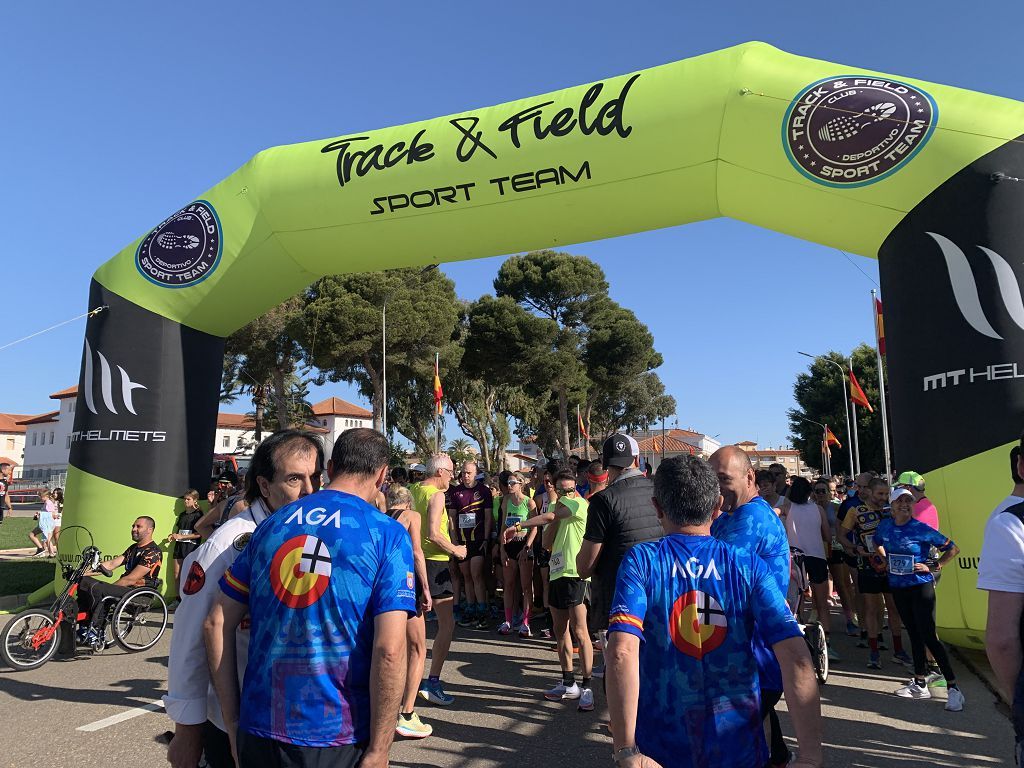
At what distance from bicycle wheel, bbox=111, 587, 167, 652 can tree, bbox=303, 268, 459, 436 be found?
19110 millimetres

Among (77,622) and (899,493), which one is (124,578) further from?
(899,493)

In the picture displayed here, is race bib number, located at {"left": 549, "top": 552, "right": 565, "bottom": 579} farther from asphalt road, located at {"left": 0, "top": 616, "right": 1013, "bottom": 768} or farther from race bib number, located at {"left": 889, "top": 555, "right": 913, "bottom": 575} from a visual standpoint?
race bib number, located at {"left": 889, "top": 555, "right": 913, "bottom": 575}

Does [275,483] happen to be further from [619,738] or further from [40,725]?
[40,725]

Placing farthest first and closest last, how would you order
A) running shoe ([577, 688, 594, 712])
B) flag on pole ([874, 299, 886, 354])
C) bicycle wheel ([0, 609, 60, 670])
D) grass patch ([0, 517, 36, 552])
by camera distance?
grass patch ([0, 517, 36, 552])
flag on pole ([874, 299, 886, 354])
bicycle wheel ([0, 609, 60, 670])
running shoe ([577, 688, 594, 712])

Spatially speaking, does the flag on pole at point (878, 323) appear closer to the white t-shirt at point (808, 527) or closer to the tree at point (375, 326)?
the white t-shirt at point (808, 527)

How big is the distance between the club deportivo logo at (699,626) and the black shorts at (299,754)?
967mm

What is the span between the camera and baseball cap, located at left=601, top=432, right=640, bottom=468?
448 centimetres

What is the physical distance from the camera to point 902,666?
19.2 feet

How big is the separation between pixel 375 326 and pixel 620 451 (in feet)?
77.3

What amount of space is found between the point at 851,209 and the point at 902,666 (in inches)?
157

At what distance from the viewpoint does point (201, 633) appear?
243 cm

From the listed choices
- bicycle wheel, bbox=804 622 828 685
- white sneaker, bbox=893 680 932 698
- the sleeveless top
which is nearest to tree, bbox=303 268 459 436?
the sleeveless top

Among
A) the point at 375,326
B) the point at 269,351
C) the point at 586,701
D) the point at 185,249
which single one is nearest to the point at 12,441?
the point at 269,351

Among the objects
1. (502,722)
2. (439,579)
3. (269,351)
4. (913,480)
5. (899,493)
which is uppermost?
(269,351)
